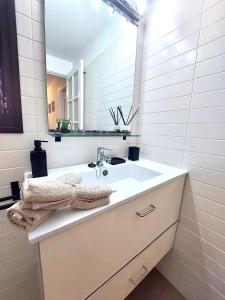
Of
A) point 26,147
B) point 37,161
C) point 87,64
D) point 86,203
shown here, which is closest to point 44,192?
point 86,203

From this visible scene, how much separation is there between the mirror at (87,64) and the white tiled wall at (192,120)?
20cm

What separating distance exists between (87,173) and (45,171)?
241mm

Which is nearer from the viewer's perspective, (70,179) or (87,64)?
(70,179)

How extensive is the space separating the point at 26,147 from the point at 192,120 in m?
1.00

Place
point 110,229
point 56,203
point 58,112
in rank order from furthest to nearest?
1. point 58,112
2. point 110,229
3. point 56,203

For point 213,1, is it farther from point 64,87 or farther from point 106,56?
point 64,87

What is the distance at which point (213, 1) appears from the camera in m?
0.77

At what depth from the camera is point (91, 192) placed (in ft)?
1.63

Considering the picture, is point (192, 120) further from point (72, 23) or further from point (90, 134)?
point (72, 23)

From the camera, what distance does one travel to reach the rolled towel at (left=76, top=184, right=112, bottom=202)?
0.49 meters

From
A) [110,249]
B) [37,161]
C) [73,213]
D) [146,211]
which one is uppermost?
[37,161]

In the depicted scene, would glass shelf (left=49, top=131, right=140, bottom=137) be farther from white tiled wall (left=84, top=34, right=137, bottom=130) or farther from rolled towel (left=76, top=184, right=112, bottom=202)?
rolled towel (left=76, top=184, right=112, bottom=202)

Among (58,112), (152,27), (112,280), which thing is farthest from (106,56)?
(112,280)

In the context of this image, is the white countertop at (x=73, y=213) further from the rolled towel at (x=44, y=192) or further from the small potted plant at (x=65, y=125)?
the small potted plant at (x=65, y=125)
